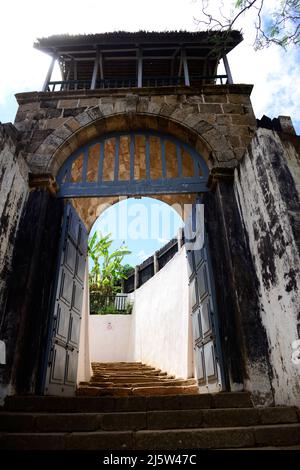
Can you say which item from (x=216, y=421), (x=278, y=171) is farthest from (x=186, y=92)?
(x=216, y=421)

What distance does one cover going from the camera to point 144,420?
2510 millimetres

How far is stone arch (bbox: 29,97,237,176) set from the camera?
445 centimetres

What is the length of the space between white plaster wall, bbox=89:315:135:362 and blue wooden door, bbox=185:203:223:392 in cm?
769

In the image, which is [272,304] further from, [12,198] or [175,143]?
[12,198]

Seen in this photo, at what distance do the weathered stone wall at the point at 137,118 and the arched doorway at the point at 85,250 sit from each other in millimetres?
213

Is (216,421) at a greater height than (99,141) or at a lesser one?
lesser

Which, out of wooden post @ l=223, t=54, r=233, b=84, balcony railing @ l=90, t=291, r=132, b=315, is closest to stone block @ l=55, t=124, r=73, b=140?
wooden post @ l=223, t=54, r=233, b=84

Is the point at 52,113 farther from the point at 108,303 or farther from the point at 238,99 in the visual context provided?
the point at 108,303

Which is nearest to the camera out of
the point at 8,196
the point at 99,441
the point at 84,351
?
the point at 99,441

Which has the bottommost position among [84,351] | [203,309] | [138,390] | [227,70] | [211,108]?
[138,390]

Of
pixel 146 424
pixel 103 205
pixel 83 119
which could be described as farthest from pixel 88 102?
pixel 146 424

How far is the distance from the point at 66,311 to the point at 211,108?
13.2 feet

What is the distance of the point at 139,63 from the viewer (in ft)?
19.4
